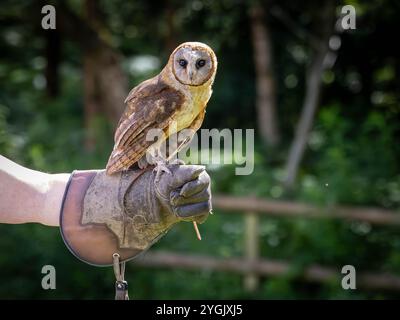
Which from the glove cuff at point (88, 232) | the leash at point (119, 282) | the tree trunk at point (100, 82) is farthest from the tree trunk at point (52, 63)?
the leash at point (119, 282)

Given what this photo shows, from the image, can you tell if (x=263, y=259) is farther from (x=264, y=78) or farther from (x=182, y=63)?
(x=182, y=63)

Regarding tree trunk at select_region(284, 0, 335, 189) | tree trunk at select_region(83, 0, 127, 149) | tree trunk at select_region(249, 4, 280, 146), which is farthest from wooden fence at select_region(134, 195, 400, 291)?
tree trunk at select_region(83, 0, 127, 149)

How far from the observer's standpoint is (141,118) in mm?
2129

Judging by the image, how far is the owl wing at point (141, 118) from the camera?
6.87 feet

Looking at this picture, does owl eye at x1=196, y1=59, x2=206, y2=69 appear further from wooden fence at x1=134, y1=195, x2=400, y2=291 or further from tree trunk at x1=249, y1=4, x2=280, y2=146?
tree trunk at x1=249, y1=4, x2=280, y2=146

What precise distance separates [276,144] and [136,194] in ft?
13.0

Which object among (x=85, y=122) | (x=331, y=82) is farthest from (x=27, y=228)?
(x=331, y=82)

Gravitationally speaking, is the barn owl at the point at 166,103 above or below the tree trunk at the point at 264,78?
below

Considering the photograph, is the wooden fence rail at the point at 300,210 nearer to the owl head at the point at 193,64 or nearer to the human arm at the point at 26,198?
the owl head at the point at 193,64

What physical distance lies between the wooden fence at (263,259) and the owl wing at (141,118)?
264cm

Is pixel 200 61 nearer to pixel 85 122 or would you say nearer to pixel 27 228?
pixel 27 228

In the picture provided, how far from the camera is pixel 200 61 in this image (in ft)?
7.04

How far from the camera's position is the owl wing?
2094 millimetres

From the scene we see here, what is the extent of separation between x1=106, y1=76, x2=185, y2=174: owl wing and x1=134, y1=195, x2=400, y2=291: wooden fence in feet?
8.65
